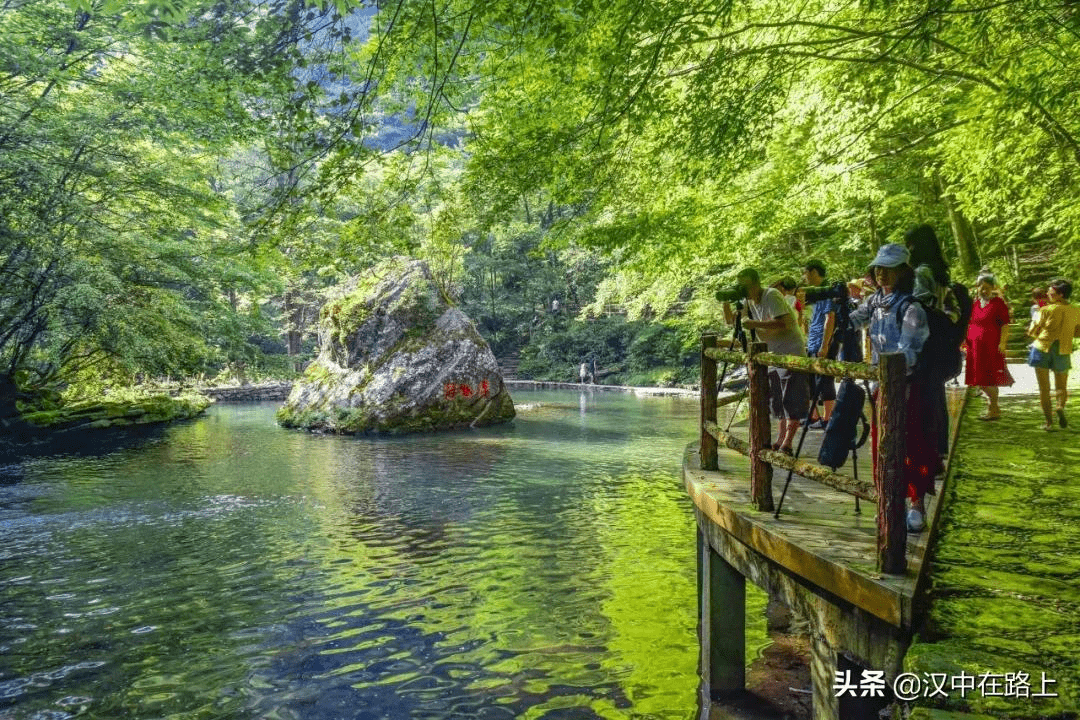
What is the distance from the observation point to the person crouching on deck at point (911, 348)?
4.27m

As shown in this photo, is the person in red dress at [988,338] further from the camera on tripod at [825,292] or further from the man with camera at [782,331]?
the camera on tripod at [825,292]

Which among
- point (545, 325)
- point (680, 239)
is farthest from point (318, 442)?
point (545, 325)

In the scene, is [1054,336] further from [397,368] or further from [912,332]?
[397,368]

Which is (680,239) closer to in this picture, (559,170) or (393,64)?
(559,170)

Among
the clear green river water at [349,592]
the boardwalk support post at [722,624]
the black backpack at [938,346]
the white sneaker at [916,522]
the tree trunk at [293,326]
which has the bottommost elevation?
the clear green river water at [349,592]

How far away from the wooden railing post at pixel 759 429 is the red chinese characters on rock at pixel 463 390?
21.7 meters

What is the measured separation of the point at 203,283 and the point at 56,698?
61.8 ft

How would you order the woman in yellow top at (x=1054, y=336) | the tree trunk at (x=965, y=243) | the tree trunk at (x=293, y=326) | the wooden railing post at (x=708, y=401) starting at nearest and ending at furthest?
1. the wooden railing post at (x=708, y=401)
2. the woman in yellow top at (x=1054, y=336)
3. the tree trunk at (x=965, y=243)
4. the tree trunk at (x=293, y=326)

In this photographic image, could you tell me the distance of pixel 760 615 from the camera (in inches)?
330

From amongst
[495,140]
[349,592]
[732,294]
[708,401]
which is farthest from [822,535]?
[349,592]

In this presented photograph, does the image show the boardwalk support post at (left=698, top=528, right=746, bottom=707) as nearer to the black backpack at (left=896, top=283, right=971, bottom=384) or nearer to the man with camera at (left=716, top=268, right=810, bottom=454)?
the man with camera at (left=716, top=268, right=810, bottom=454)

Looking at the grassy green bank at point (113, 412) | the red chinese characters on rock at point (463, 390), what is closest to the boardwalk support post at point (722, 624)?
the red chinese characters on rock at point (463, 390)

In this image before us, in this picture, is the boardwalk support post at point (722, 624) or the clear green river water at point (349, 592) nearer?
the boardwalk support post at point (722, 624)

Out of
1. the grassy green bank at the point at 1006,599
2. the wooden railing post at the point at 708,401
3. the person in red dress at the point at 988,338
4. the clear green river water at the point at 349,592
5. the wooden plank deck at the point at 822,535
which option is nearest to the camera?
the grassy green bank at the point at 1006,599
